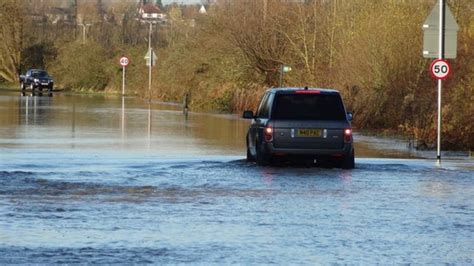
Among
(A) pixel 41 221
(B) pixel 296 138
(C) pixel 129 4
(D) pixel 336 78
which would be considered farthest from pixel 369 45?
(C) pixel 129 4

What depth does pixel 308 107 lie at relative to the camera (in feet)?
75.5

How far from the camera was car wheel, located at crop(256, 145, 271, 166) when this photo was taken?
885 inches

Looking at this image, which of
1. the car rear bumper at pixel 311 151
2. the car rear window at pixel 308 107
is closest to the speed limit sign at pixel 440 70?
the car rear window at pixel 308 107

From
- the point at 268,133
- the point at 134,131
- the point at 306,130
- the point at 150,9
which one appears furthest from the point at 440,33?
the point at 150,9

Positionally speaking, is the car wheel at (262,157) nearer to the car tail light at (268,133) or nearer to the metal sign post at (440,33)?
the car tail light at (268,133)

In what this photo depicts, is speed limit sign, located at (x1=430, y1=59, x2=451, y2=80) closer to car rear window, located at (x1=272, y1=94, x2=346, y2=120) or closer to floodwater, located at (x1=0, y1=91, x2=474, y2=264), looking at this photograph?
floodwater, located at (x1=0, y1=91, x2=474, y2=264)

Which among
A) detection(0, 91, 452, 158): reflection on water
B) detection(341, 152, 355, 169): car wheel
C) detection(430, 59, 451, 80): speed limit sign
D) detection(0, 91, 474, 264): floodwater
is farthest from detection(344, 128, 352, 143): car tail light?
detection(0, 91, 452, 158): reflection on water

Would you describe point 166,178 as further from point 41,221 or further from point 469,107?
point 469,107

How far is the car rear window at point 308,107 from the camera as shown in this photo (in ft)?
74.6

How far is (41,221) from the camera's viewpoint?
1396 centimetres

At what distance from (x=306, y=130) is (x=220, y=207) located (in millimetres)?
6897

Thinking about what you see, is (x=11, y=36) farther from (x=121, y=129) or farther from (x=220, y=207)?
(x=220, y=207)

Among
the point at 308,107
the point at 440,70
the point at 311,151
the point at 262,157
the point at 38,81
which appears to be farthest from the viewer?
the point at 38,81

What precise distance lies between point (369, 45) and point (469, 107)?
9.30 m
